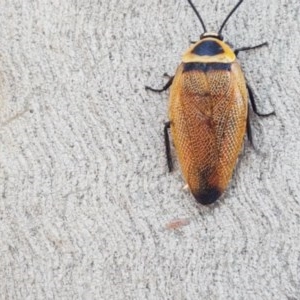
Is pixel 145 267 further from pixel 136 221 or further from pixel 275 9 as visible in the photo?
pixel 275 9

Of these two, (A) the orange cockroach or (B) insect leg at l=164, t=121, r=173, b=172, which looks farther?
(B) insect leg at l=164, t=121, r=173, b=172

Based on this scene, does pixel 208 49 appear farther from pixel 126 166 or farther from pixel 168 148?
pixel 126 166

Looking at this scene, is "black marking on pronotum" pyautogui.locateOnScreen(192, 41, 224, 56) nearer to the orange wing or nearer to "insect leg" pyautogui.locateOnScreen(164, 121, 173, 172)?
the orange wing

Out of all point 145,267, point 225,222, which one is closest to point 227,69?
point 225,222

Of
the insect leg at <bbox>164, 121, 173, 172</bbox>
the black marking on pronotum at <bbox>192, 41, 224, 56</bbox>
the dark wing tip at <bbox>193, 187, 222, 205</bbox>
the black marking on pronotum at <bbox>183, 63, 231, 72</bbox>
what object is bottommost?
the dark wing tip at <bbox>193, 187, 222, 205</bbox>

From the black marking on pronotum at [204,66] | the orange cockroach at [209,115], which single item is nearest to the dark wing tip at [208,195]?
the orange cockroach at [209,115]

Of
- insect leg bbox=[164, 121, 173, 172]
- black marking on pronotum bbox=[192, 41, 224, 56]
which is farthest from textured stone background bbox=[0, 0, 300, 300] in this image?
black marking on pronotum bbox=[192, 41, 224, 56]

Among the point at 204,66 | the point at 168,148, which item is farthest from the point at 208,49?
the point at 168,148

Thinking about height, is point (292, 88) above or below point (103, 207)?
above
